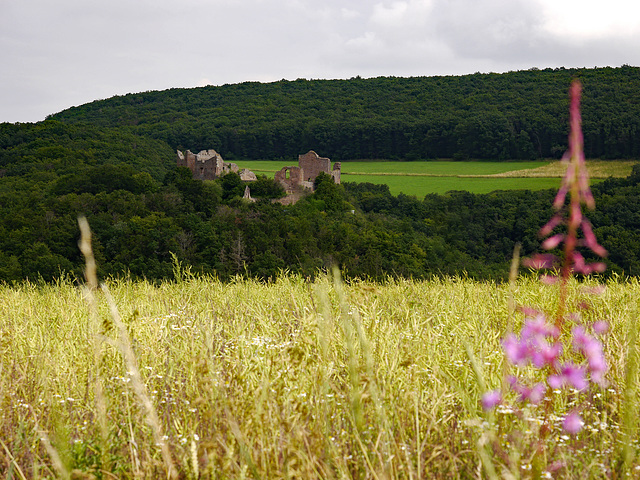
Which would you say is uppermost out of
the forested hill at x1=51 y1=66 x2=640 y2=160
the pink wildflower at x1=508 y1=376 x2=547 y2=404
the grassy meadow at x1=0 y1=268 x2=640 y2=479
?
the forested hill at x1=51 y1=66 x2=640 y2=160

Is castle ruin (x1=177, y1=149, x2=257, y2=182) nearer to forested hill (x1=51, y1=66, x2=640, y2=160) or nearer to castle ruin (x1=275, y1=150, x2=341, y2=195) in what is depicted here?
castle ruin (x1=275, y1=150, x2=341, y2=195)

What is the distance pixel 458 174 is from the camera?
214 feet

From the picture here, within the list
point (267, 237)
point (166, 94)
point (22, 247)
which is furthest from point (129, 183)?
point (166, 94)

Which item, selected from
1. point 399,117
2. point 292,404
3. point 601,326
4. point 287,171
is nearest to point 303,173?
point 287,171

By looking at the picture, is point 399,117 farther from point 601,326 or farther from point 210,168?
point 601,326

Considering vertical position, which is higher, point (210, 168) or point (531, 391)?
point (210, 168)

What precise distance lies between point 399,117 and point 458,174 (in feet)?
98.7

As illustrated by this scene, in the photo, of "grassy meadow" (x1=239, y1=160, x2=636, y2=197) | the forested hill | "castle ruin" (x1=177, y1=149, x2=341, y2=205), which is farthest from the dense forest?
"grassy meadow" (x1=239, y1=160, x2=636, y2=197)

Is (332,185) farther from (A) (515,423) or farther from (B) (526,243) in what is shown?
(A) (515,423)

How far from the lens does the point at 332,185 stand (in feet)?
159

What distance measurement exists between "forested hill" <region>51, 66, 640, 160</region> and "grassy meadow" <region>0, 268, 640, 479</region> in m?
58.8

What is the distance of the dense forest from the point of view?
→ 26.4 meters

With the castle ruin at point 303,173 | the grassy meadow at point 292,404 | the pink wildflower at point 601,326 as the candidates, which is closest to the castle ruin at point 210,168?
the castle ruin at point 303,173

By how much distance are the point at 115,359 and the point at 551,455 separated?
237 centimetres
